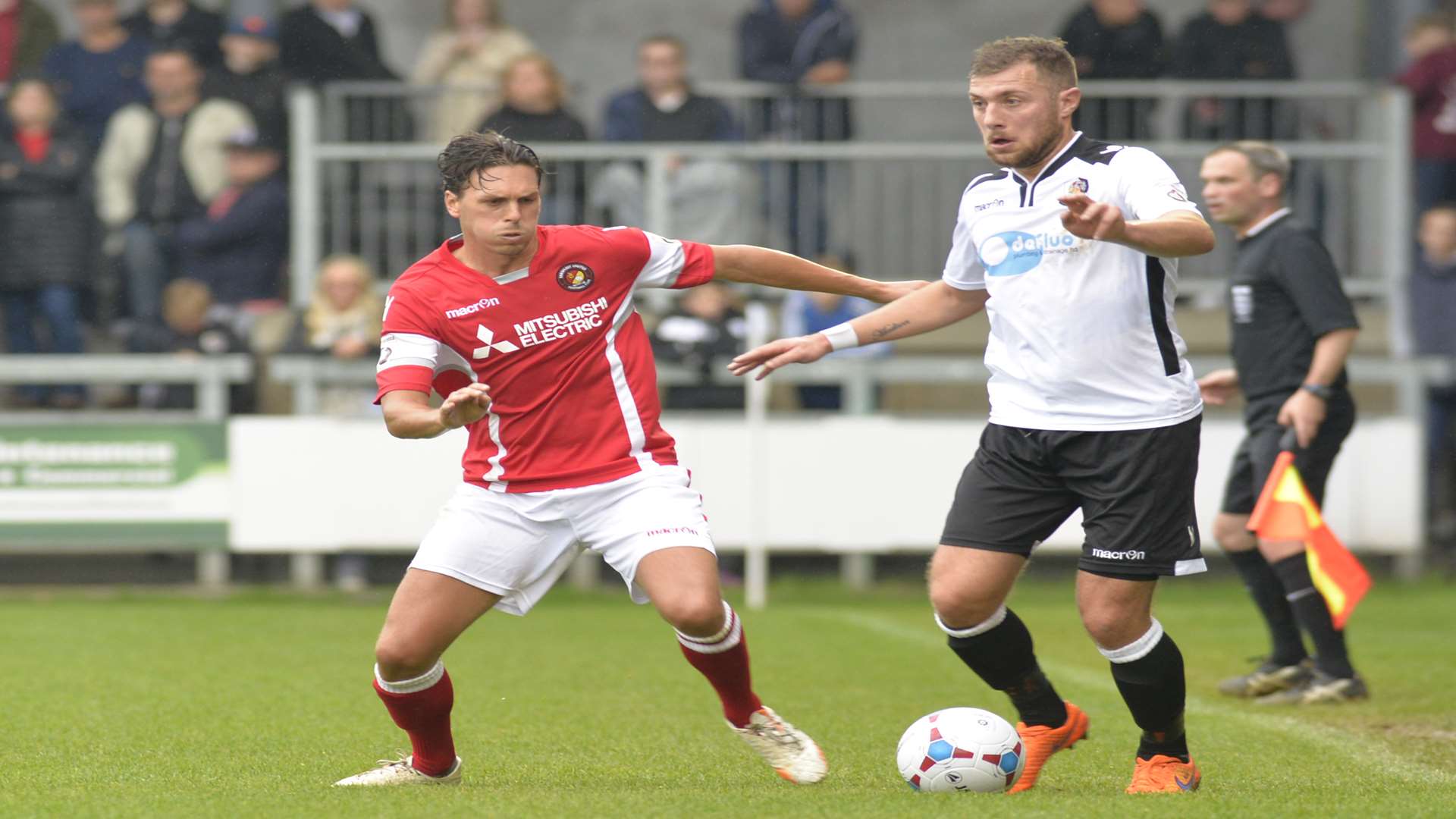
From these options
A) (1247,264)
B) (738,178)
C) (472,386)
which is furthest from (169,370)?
(472,386)

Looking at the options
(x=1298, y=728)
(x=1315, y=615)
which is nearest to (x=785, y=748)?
(x=1298, y=728)

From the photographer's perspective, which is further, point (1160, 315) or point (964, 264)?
point (964, 264)

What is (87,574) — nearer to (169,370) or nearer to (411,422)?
(169,370)

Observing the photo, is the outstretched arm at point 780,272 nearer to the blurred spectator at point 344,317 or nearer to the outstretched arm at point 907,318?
the outstretched arm at point 907,318

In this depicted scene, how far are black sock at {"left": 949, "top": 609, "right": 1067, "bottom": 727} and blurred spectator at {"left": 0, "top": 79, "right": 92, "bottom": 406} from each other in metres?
9.02

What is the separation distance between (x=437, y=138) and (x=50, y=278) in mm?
2787

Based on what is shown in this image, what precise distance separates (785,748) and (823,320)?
714 centimetres

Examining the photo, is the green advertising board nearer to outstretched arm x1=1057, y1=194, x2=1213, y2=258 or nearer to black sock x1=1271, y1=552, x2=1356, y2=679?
black sock x1=1271, y1=552, x2=1356, y2=679

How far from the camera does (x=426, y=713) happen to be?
18.0 feet

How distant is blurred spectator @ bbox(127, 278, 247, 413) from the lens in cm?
1260

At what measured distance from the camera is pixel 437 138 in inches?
543

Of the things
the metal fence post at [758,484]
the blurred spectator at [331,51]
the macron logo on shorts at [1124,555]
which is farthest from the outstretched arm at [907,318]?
the blurred spectator at [331,51]

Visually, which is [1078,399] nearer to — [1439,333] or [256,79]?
[1439,333]

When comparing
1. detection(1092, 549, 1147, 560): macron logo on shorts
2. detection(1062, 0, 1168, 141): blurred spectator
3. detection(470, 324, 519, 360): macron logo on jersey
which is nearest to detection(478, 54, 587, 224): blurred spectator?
detection(1062, 0, 1168, 141): blurred spectator
